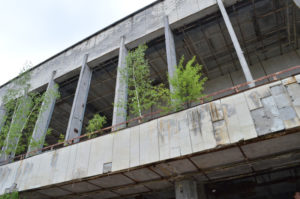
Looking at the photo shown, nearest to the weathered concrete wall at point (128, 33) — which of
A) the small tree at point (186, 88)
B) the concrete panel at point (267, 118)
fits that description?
the small tree at point (186, 88)

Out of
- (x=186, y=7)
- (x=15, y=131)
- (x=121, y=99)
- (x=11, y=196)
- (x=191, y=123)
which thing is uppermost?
(x=186, y=7)

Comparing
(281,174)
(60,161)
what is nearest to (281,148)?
(281,174)

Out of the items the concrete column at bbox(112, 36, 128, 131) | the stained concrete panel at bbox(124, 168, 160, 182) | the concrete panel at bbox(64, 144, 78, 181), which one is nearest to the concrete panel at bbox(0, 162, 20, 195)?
the concrete panel at bbox(64, 144, 78, 181)

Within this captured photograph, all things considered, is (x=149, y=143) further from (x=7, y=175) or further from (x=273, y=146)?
(x=7, y=175)

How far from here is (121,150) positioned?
9609 millimetres

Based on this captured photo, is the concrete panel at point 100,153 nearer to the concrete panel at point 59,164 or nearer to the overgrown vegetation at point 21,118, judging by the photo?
the concrete panel at point 59,164

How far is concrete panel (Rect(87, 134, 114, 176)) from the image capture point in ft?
31.9

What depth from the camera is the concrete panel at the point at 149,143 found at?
8.73 metres

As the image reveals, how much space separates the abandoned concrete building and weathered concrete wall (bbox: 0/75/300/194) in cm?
4

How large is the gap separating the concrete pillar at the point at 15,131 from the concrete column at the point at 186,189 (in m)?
13.0

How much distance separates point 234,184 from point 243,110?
5242 mm

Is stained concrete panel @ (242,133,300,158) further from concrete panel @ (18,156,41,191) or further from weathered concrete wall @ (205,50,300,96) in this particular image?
concrete panel @ (18,156,41,191)

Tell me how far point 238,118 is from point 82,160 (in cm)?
761

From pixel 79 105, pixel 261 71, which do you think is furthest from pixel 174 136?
pixel 261 71
